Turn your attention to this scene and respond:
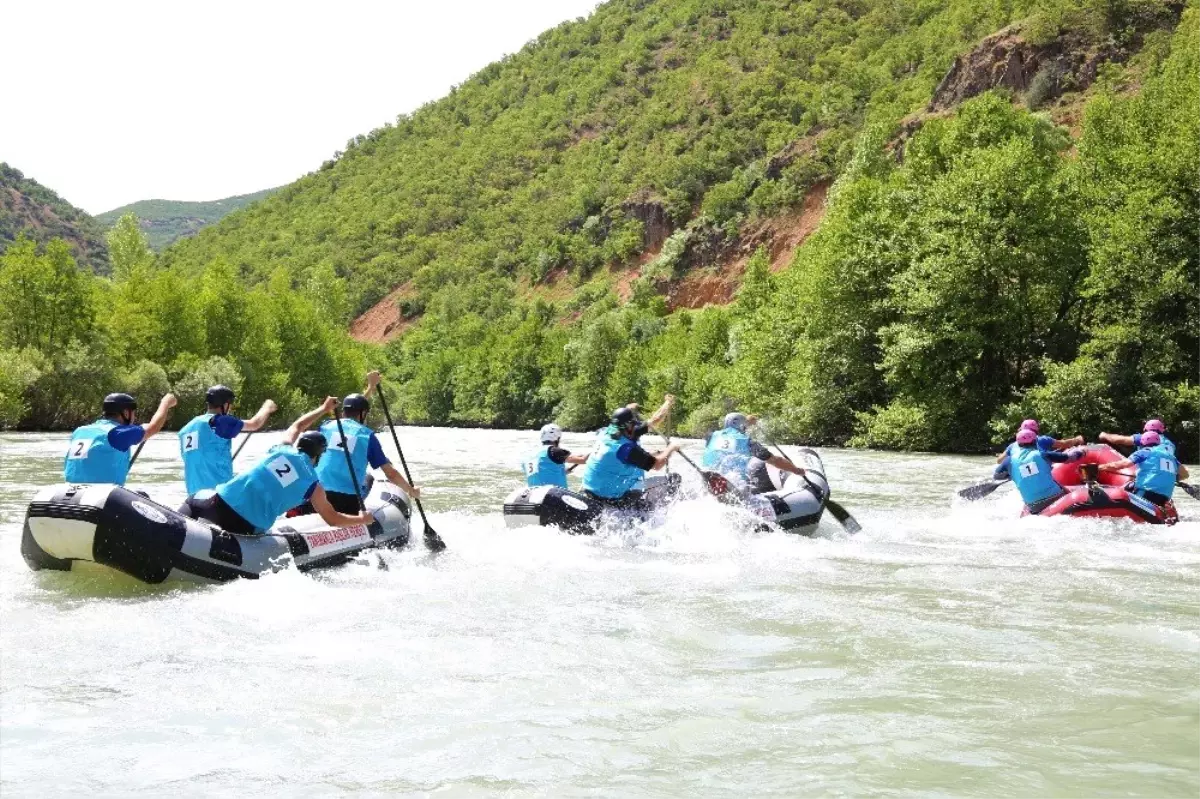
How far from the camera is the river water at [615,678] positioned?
5.04 metres

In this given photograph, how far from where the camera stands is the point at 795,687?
644cm

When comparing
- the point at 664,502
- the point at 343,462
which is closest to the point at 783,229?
the point at 664,502

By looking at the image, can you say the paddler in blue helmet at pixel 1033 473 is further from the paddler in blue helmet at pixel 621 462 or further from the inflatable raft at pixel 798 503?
the paddler in blue helmet at pixel 621 462

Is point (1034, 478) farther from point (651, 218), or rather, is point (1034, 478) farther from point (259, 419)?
point (651, 218)

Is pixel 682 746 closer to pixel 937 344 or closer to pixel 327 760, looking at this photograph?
pixel 327 760

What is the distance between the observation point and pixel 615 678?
6633 millimetres

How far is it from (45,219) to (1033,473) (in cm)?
17634

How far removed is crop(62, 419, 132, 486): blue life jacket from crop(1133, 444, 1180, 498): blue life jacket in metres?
12.3

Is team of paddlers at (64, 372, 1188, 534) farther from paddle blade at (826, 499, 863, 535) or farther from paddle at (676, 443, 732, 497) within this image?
paddle blade at (826, 499, 863, 535)

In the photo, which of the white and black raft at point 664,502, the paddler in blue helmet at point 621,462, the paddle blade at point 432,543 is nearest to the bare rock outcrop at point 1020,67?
the white and black raft at point 664,502

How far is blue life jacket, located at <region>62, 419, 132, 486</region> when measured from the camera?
9359 mm

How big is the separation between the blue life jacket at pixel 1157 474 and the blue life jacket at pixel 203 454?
37.5 ft

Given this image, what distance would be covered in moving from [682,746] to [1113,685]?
9.29 feet

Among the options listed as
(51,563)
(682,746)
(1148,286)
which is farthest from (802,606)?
(1148,286)
